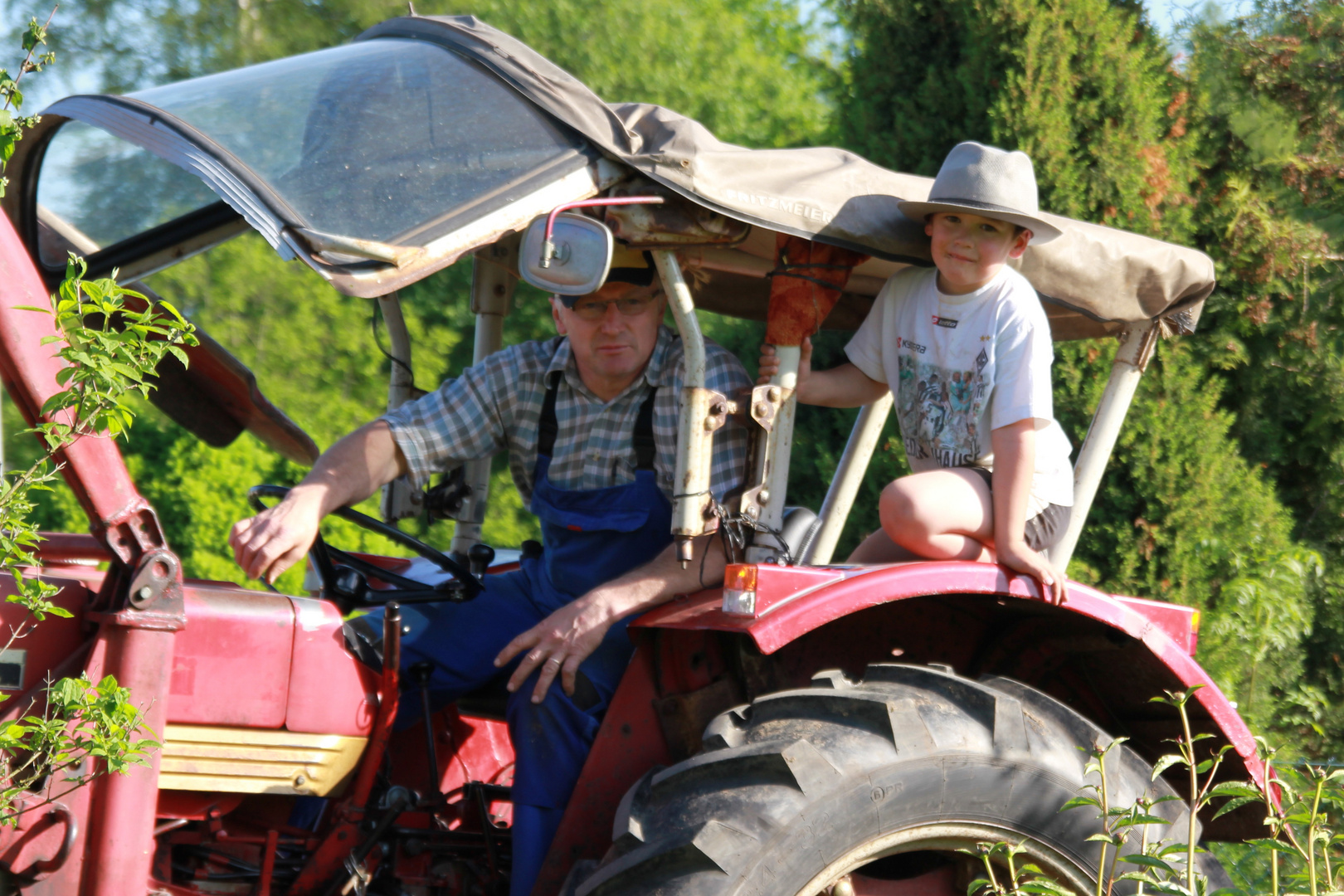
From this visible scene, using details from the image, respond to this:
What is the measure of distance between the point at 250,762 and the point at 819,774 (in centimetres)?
108

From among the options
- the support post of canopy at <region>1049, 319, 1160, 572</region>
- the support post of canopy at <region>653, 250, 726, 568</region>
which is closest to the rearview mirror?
the support post of canopy at <region>653, 250, 726, 568</region>

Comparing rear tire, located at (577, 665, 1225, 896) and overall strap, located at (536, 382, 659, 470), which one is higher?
overall strap, located at (536, 382, 659, 470)

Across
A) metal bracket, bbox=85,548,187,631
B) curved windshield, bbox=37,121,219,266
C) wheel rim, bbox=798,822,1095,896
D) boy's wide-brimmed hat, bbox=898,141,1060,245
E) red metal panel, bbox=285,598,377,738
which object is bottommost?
wheel rim, bbox=798,822,1095,896

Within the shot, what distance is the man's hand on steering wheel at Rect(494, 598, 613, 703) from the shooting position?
2.60 m

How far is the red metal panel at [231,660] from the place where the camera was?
7.81 ft

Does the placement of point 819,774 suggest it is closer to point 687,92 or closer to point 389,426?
point 389,426

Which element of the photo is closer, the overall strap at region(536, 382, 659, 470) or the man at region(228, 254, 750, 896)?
the man at region(228, 254, 750, 896)

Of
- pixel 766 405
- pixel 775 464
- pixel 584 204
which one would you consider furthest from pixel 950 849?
pixel 584 204

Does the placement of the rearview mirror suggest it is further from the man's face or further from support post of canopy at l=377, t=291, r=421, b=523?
support post of canopy at l=377, t=291, r=421, b=523

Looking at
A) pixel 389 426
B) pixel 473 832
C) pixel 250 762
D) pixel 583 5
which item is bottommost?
pixel 473 832

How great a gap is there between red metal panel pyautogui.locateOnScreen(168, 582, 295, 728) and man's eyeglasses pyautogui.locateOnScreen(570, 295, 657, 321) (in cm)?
91

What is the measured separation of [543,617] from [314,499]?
0.63 meters

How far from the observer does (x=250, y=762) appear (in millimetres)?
2482

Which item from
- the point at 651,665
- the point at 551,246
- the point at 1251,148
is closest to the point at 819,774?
the point at 651,665
